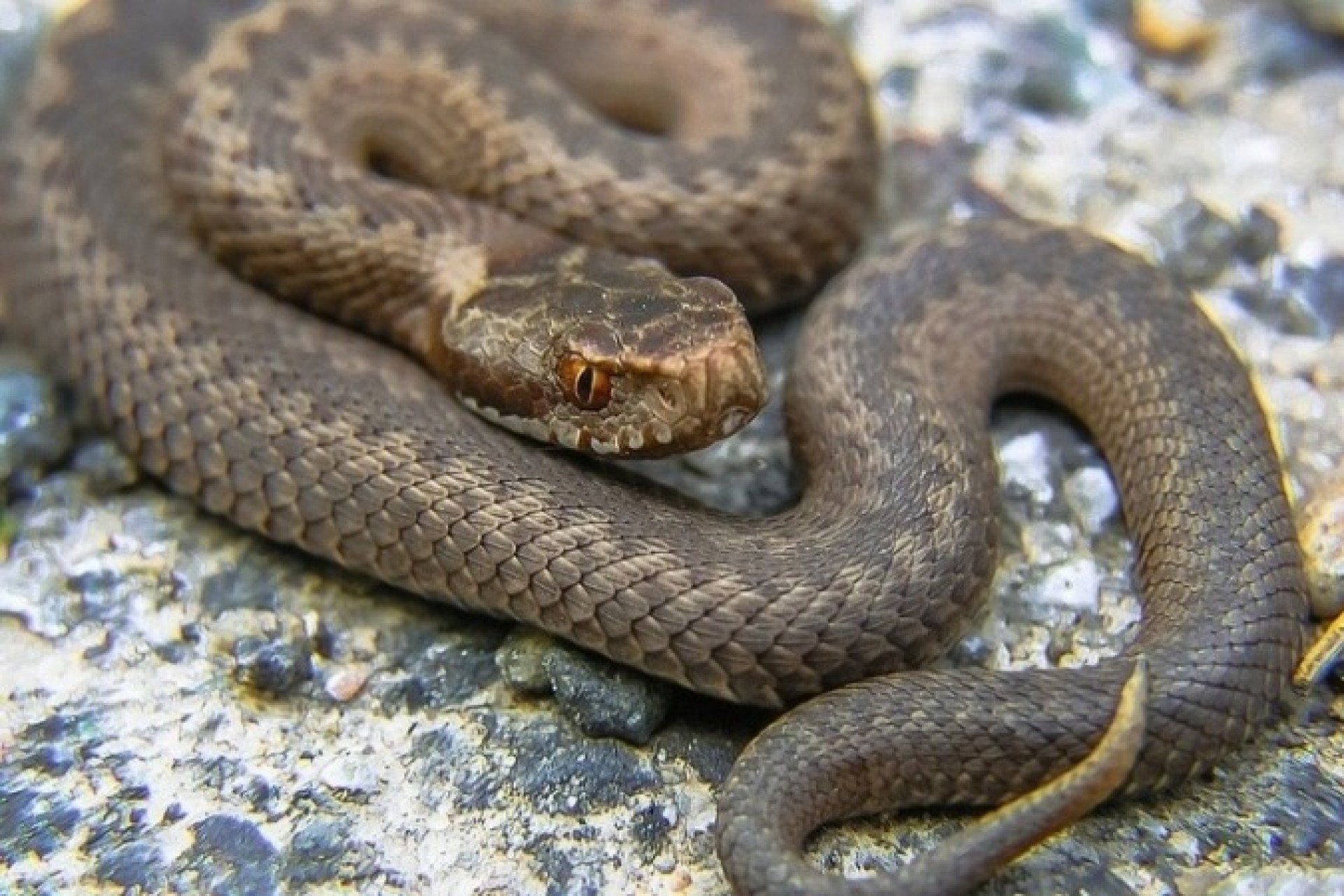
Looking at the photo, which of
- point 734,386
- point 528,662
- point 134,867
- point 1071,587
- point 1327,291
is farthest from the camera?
point 1327,291

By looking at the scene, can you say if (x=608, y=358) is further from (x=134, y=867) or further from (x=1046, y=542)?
(x=134, y=867)

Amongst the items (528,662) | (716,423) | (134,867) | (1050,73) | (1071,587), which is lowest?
(134,867)

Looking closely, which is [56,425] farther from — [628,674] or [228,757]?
[628,674]

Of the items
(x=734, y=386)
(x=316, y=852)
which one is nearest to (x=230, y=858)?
(x=316, y=852)

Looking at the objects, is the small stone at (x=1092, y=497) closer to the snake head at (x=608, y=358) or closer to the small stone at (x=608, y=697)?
the snake head at (x=608, y=358)

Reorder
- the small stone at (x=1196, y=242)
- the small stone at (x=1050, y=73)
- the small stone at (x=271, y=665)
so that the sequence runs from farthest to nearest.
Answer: the small stone at (x=1050, y=73), the small stone at (x=1196, y=242), the small stone at (x=271, y=665)

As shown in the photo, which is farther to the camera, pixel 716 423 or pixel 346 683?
pixel 346 683

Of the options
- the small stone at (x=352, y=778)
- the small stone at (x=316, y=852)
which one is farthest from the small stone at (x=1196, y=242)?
the small stone at (x=316, y=852)
